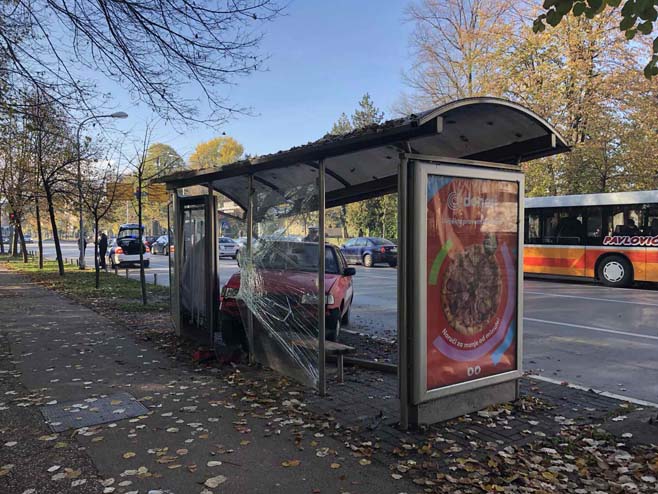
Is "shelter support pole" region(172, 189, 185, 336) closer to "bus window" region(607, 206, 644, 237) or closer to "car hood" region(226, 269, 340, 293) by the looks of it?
"car hood" region(226, 269, 340, 293)

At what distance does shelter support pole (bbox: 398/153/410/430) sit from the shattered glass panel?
1419mm

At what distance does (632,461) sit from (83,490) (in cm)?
384

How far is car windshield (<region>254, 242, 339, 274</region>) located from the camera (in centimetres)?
598

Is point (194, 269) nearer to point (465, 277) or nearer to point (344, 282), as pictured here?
point (344, 282)

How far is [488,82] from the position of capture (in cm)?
2480

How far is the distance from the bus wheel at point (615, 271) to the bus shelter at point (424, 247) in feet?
40.5

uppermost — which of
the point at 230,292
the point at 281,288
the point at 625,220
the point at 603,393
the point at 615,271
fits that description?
the point at 625,220

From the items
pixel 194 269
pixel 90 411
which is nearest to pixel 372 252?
pixel 194 269

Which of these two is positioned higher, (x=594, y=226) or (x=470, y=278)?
(x=594, y=226)

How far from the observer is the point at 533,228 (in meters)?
18.9

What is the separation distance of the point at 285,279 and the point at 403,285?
212cm

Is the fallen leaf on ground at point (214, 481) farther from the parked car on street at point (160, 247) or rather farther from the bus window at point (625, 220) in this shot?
the parked car on street at point (160, 247)

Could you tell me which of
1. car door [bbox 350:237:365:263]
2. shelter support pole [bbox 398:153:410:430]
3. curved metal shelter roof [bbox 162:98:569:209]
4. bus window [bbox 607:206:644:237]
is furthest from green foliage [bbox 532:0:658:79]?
car door [bbox 350:237:365:263]

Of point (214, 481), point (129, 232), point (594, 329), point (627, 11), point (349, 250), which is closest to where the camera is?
point (214, 481)
